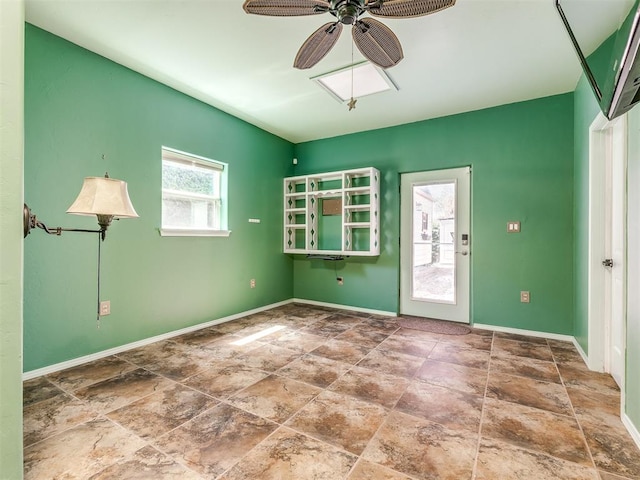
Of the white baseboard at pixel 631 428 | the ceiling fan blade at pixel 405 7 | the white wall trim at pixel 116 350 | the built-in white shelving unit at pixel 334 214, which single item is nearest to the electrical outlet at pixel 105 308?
the white wall trim at pixel 116 350

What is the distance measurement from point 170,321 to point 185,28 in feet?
9.12

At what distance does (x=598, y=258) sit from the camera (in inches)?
101

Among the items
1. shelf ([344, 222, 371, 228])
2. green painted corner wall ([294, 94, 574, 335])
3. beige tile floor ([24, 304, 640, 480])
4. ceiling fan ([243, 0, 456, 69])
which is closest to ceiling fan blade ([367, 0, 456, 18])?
ceiling fan ([243, 0, 456, 69])

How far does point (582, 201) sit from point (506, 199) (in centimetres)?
78

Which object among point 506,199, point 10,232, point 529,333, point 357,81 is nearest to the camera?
point 10,232

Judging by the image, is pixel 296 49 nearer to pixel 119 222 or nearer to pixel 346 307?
pixel 119 222

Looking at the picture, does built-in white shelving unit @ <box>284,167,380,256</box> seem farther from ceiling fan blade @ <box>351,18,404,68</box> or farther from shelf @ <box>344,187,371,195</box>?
ceiling fan blade @ <box>351,18,404,68</box>

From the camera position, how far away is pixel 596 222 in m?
2.56

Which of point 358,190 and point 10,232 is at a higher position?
point 358,190

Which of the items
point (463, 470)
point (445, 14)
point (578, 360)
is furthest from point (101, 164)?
point (578, 360)

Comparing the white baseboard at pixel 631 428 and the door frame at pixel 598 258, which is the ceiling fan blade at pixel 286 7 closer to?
the door frame at pixel 598 258

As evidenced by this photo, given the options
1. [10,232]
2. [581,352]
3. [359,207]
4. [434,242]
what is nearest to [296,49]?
[359,207]

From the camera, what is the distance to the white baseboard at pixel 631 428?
1.64 metres

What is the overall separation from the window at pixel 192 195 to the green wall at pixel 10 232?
81.7 inches
